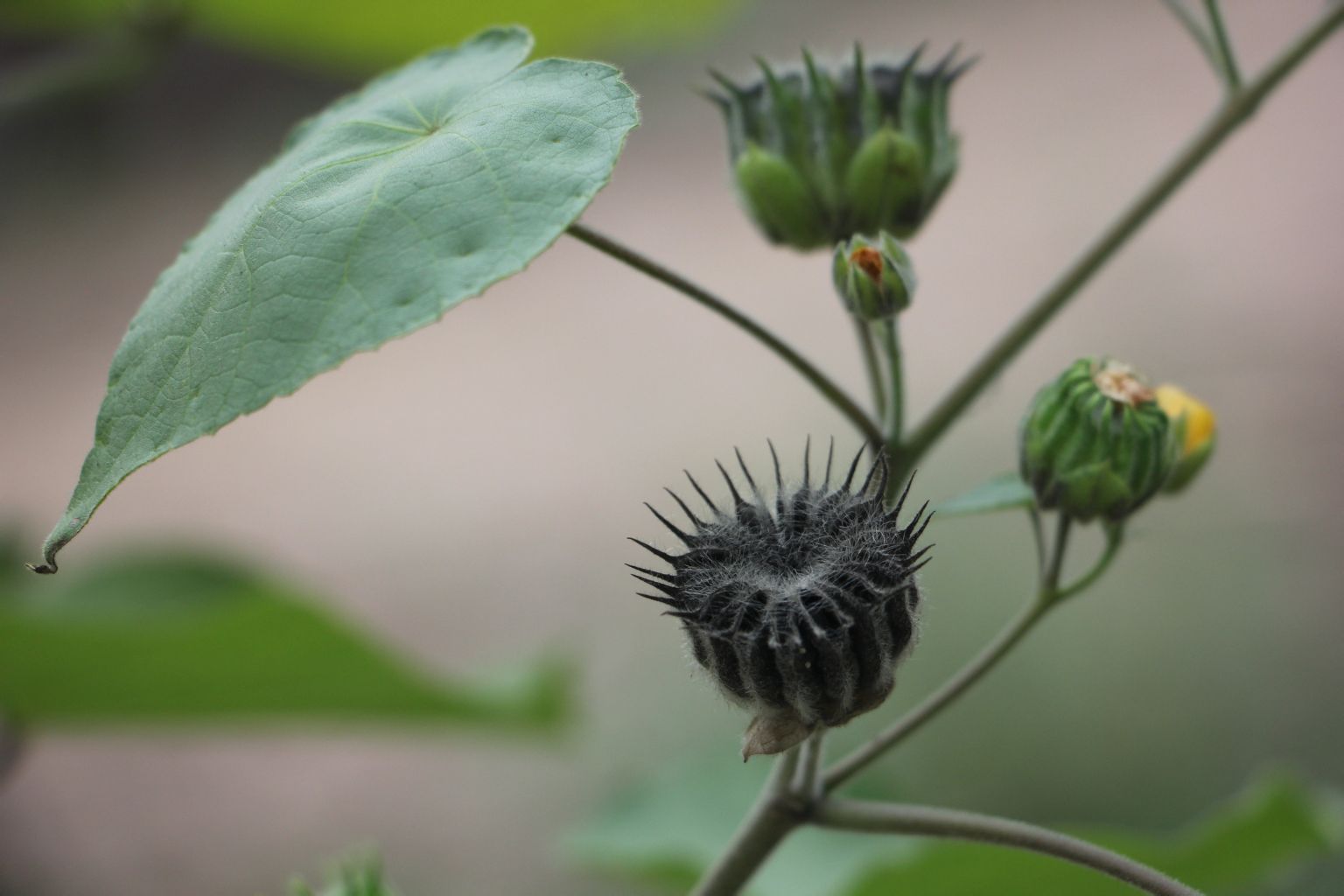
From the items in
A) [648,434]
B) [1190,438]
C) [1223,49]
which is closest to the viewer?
[1190,438]

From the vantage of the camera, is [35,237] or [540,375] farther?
[35,237]

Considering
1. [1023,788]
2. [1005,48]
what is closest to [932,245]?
[1005,48]

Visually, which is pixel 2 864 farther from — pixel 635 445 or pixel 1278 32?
pixel 1278 32

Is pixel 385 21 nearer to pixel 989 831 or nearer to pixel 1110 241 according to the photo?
pixel 1110 241

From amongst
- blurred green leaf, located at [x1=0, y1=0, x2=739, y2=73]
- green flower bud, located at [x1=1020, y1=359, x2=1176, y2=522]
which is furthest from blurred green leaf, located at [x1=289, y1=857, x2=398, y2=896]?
blurred green leaf, located at [x1=0, y1=0, x2=739, y2=73]

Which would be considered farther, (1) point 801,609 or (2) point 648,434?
(2) point 648,434

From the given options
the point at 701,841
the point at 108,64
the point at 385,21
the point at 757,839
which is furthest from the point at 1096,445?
the point at 385,21

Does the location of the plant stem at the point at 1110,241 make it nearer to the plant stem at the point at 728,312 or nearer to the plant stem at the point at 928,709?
the plant stem at the point at 728,312

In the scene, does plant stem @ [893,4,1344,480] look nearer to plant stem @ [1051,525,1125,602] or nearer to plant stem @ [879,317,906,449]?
plant stem @ [879,317,906,449]
